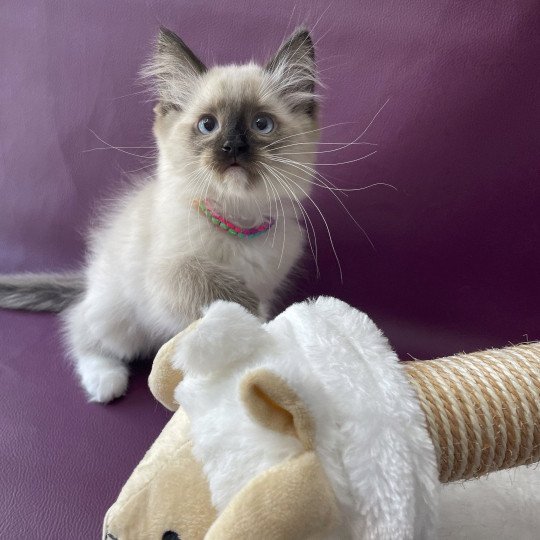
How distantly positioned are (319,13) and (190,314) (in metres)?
0.72

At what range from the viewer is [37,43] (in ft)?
4.53

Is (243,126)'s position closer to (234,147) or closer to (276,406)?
(234,147)

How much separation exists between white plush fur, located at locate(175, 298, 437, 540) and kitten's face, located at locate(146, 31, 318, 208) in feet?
1.42

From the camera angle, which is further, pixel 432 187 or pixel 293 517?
pixel 432 187

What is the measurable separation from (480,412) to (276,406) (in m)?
0.25

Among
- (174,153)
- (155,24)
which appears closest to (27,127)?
(155,24)

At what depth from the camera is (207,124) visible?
3.36ft

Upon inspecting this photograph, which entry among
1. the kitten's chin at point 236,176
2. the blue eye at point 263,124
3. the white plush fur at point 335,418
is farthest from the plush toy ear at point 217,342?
the blue eye at point 263,124

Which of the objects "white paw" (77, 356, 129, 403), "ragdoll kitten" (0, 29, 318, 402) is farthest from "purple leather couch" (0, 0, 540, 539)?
"ragdoll kitten" (0, 29, 318, 402)

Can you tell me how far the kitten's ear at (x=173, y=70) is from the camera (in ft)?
3.39

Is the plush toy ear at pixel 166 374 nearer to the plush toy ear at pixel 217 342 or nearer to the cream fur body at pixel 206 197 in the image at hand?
the plush toy ear at pixel 217 342

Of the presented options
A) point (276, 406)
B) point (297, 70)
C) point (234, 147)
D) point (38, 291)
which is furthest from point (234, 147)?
point (38, 291)

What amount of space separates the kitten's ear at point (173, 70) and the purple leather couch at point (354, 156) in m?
0.25

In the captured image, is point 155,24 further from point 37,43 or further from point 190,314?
point 190,314
